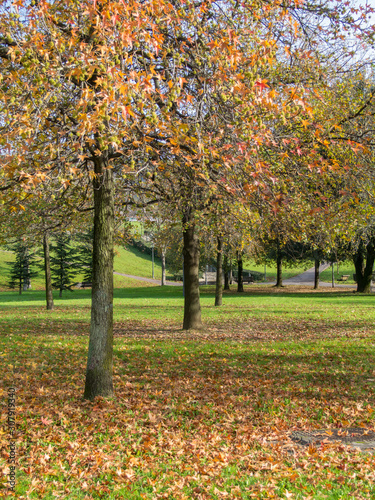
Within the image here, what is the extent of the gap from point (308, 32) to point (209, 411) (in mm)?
6771

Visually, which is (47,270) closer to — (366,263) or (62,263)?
(62,263)

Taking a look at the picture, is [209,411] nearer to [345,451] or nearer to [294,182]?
[345,451]

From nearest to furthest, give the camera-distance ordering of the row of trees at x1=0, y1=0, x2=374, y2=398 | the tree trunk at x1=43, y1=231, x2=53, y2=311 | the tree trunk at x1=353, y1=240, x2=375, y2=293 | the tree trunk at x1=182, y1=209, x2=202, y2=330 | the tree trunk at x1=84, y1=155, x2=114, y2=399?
1. the row of trees at x1=0, y1=0, x2=374, y2=398
2. the tree trunk at x1=84, y1=155, x2=114, y2=399
3. the tree trunk at x1=182, y1=209, x2=202, y2=330
4. the tree trunk at x1=43, y1=231, x2=53, y2=311
5. the tree trunk at x1=353, y1=240, x2=375, y2=293

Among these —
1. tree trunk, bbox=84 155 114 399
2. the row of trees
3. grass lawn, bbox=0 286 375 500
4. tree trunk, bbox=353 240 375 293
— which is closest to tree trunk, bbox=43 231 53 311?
grass lawn, bbox=0 286 375 500

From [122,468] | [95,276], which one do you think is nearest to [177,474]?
[122,468]

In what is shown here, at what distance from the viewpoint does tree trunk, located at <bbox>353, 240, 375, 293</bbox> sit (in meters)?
28.2

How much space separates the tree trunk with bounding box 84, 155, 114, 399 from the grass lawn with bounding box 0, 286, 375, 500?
326 millimetres

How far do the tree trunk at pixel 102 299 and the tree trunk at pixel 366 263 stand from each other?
23.8m

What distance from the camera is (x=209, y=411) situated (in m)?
6.19

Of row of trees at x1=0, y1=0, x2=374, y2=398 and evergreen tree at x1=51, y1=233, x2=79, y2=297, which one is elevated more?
row of trees at x1=0, y1=0, x2=374, y2=398

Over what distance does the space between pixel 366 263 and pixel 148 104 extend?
27.5 m

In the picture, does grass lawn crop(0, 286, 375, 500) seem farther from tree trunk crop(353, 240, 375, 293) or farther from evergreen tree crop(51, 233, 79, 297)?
evergreen tree crop(51, 233, 79, 297)

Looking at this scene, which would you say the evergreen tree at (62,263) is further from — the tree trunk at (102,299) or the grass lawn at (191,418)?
the tree trunk at (102,299)

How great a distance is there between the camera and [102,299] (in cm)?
641
